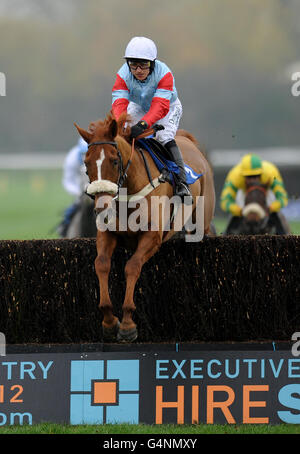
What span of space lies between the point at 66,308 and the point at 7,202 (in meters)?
28.4

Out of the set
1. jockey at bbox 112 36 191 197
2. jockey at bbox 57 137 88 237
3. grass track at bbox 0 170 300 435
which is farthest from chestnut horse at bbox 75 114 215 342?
grass track at bbox 0 170 300 435

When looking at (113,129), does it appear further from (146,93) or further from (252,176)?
(252,176)

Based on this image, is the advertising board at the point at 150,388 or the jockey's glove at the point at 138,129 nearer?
the advertising board at the point at 150,388

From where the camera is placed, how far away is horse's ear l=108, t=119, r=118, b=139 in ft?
17.7

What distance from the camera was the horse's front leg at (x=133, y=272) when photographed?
17.9ft

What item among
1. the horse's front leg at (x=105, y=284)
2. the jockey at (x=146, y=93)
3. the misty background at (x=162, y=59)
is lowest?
the horse's front leg at (x=105, y=284)

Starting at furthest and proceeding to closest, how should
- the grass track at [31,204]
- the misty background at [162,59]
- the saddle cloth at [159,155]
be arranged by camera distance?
the misty background at [162,59]
the grass track at [31,204]
the saddle cloth at [159,155]

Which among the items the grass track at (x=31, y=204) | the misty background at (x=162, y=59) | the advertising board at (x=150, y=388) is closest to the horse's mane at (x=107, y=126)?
the advertising board at (x=150, y=388)

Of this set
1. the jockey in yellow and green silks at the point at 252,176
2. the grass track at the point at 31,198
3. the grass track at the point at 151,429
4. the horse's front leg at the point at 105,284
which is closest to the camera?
the grass track at the point at 151,429

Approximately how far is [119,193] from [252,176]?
5943mm

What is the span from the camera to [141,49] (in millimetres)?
5863

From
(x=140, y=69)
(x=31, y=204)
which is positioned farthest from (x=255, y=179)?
(x=31, y=204)

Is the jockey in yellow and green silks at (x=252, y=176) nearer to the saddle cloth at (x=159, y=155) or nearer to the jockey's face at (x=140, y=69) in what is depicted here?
the saddle cloth at (x=159, y=155)

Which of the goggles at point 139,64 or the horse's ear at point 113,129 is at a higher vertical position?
the goggles at point 139,64
